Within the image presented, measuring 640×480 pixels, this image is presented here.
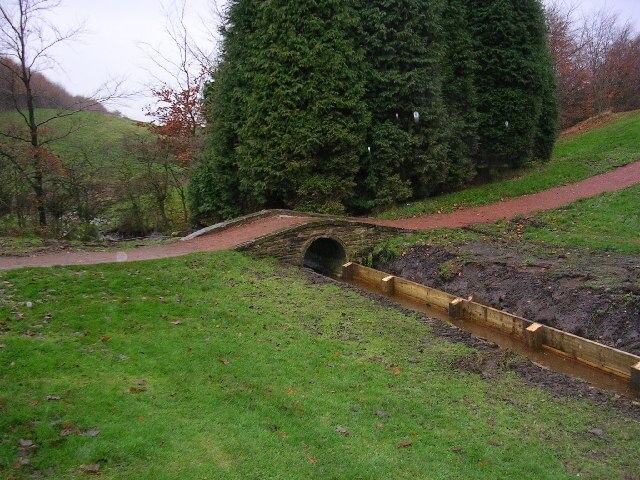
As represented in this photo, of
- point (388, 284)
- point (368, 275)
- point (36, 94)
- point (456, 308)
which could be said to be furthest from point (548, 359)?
point (36, 94)

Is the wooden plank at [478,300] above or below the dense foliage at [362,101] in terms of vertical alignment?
below

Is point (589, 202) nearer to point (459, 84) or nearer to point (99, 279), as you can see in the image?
point (459, 84)

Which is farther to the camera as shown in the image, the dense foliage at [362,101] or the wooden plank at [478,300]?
the dense foliage at [362,101]

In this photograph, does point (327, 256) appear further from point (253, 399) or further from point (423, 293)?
point (253, 399)

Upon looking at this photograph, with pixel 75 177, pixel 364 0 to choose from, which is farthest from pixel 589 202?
pixel 75 177

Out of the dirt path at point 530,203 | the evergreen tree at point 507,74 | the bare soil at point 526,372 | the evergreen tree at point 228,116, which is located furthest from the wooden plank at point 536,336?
the evergreen tree at point 507,74

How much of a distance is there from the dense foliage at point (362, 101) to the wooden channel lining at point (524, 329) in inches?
186

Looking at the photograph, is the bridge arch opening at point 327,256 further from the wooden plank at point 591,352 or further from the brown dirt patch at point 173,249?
the wooden plank at point 591,352

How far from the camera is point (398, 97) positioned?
18.4 m

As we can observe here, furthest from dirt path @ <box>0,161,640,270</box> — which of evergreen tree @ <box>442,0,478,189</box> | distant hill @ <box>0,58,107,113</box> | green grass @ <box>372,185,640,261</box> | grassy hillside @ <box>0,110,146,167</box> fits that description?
grassy hillside @ <box>0,110,146,167</box>

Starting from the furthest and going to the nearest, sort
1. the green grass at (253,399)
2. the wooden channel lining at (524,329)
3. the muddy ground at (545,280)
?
the muddy ground at (545,280)
the wooden channel lining at (524,329)
the green grass at (253,399)

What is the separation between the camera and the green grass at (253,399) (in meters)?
5.59

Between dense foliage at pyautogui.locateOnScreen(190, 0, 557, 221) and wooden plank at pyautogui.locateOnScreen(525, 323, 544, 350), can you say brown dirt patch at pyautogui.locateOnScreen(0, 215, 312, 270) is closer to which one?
dense foliage at pyautogui.locateOnScreen(190, 0, 557, 221)

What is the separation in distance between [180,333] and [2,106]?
2243cm
